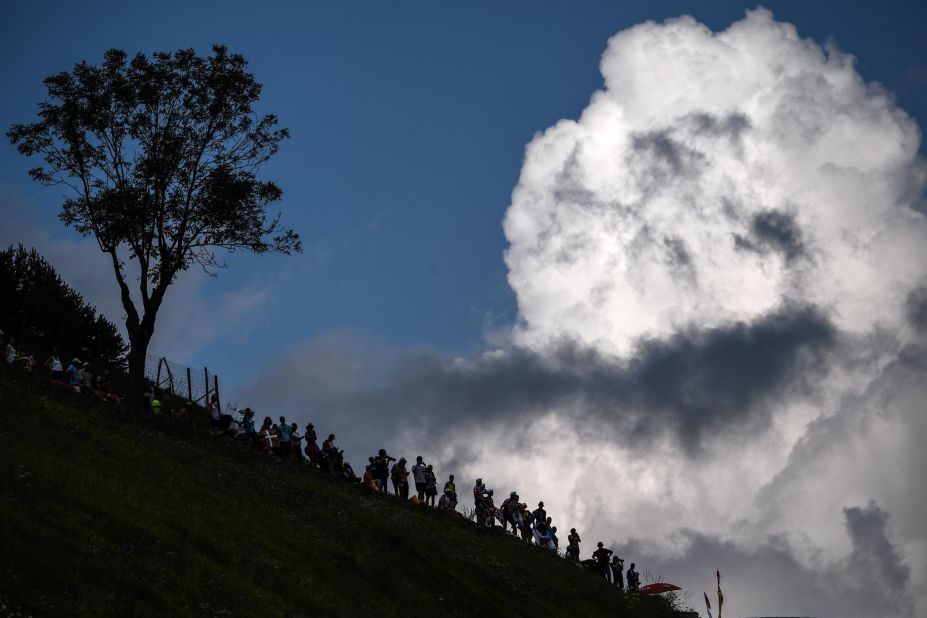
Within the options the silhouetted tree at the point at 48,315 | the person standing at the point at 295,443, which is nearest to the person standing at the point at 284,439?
the person standing at the point at 295,443

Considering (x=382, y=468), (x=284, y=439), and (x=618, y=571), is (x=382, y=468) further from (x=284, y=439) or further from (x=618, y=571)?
(x=618, y=571)

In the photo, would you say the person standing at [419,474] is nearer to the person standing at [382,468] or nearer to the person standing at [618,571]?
the person standing at [382,468]

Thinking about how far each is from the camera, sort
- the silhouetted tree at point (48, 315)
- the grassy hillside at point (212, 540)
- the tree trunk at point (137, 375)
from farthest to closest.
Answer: the silhouetted tree at point (48, 315)
the tree trunk at point (137, 375)
the grassy hillside at point (212, 540)

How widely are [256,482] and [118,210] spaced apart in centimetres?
1485

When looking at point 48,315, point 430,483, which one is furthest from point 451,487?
point 48,315

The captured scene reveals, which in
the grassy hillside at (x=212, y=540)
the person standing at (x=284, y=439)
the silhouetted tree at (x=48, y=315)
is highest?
the silhouetted tree at (x=48, y=315)

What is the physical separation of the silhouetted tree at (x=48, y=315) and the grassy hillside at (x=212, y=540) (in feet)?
77.2

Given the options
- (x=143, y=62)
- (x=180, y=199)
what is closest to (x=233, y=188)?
(x=180, y=199)

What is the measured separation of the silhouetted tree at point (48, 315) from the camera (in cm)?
6375

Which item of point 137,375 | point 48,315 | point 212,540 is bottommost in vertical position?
point 212,540

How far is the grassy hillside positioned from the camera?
85.3 feet

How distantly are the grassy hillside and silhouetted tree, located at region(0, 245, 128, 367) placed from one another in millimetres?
23540

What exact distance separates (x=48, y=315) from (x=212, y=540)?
131 feet

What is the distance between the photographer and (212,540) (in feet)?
104
